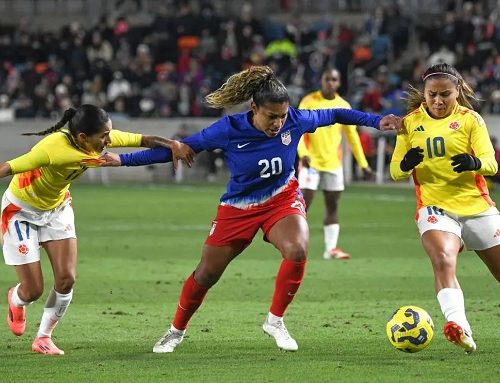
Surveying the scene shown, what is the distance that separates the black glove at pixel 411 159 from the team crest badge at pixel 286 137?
2.75 feet

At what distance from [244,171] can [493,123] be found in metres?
20.0

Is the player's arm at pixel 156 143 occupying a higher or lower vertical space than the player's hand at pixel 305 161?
higher

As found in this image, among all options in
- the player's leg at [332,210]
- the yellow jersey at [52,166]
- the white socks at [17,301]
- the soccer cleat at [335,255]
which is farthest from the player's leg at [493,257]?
the soccer cleat at [335,255]

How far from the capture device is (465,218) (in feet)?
28.8

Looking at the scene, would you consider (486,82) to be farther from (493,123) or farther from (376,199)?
(376,199)

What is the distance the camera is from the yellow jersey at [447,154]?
8742mm

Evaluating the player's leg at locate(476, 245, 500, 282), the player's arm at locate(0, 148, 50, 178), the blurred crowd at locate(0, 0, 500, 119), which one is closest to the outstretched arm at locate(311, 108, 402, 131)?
the player's leg at locate(476, 245, 500, 282)

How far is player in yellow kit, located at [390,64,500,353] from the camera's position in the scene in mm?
8648

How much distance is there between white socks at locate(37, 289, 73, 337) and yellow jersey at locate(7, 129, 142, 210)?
69 centimetres

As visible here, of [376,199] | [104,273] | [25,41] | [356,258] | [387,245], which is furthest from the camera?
[25,41]

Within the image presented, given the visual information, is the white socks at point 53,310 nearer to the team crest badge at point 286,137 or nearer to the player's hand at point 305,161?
the team crest badge at point 286,137

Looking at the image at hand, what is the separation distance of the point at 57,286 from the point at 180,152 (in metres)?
1.49

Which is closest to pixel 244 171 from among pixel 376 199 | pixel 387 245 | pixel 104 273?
pixel 104 273

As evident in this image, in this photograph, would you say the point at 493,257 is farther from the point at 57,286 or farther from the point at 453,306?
the point at 57,286
